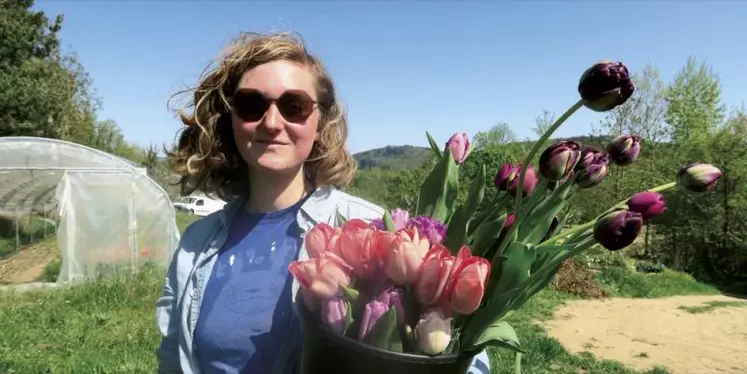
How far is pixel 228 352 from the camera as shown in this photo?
4.14 feet

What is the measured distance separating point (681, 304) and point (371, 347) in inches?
508

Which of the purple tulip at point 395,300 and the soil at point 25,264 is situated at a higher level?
the purple tulip at point 395,300

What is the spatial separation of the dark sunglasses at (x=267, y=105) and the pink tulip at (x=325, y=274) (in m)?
0.62

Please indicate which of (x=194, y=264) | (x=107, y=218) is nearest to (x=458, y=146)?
(x=194, y=264)

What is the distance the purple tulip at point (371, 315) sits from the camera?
2.18ft

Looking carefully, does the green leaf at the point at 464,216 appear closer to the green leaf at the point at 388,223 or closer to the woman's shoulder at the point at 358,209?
the green leaf at the point at 388,223

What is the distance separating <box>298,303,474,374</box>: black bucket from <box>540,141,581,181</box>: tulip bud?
0.86ft

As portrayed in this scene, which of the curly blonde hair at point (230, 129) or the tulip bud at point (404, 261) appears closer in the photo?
the tulip bud at point (404, 261)

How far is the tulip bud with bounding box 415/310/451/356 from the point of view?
64 centimetres

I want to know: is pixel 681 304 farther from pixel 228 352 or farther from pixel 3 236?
pixel 3 236

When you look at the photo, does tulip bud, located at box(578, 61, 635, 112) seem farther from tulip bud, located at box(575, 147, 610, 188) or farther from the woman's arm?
the woman's arm

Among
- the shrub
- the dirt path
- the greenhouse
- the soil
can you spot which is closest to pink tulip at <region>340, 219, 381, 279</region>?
the dirt path

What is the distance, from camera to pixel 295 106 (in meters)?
1.29

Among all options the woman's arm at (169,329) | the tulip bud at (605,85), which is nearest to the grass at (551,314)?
the tulip bud at (605,85)
